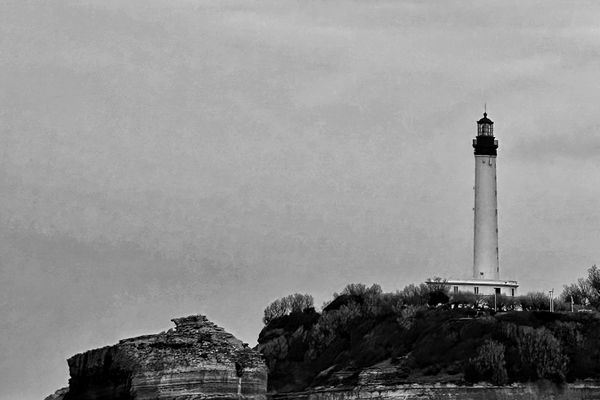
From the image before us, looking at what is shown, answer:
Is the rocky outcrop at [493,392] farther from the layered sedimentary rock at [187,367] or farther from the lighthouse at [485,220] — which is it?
the layered sedimentary rock at [187,367]

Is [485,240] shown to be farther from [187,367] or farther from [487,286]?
[187,367]

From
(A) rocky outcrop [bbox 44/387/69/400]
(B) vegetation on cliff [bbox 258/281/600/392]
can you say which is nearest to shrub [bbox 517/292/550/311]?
(B) vegetation on cliff [bbox 258/281/600/392]

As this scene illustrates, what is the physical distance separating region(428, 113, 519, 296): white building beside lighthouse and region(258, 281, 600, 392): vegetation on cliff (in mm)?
1038

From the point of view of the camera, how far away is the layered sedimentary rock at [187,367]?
85312mm

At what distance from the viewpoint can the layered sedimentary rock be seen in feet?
280

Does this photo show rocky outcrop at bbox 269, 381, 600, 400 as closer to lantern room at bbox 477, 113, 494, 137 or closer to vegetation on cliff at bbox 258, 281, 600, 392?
vegetation on cliff at bbox 258, 281, 600, 392

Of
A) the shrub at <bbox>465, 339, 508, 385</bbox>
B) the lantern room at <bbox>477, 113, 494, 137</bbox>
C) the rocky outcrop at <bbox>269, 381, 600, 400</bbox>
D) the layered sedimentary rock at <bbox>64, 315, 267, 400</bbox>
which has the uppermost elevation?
the lantern room at <bbox>477, 113, 494, 137</bbox>

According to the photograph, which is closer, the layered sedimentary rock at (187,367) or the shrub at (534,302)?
the layered sedimentary rock at (187,367)

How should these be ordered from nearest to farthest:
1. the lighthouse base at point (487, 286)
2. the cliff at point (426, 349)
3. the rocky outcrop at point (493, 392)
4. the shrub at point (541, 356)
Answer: the rocky outcrop at point (493, 392), the shrub at point (541, 356), the cliff at point (426, 349), the lighthouse base at point (487, 286)

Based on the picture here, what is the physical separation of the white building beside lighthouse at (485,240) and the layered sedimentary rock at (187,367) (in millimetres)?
41566

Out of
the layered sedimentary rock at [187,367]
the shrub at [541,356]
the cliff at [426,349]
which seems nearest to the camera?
the layered sedimentary rock at [187,367]

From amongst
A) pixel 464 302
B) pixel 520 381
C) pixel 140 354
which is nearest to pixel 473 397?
pixel 520 381

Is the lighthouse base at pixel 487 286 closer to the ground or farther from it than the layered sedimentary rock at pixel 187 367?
farther from it

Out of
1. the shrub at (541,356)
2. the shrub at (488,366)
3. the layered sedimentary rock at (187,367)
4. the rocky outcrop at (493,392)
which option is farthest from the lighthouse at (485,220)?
the layered sedimentary rock at (187,367)
